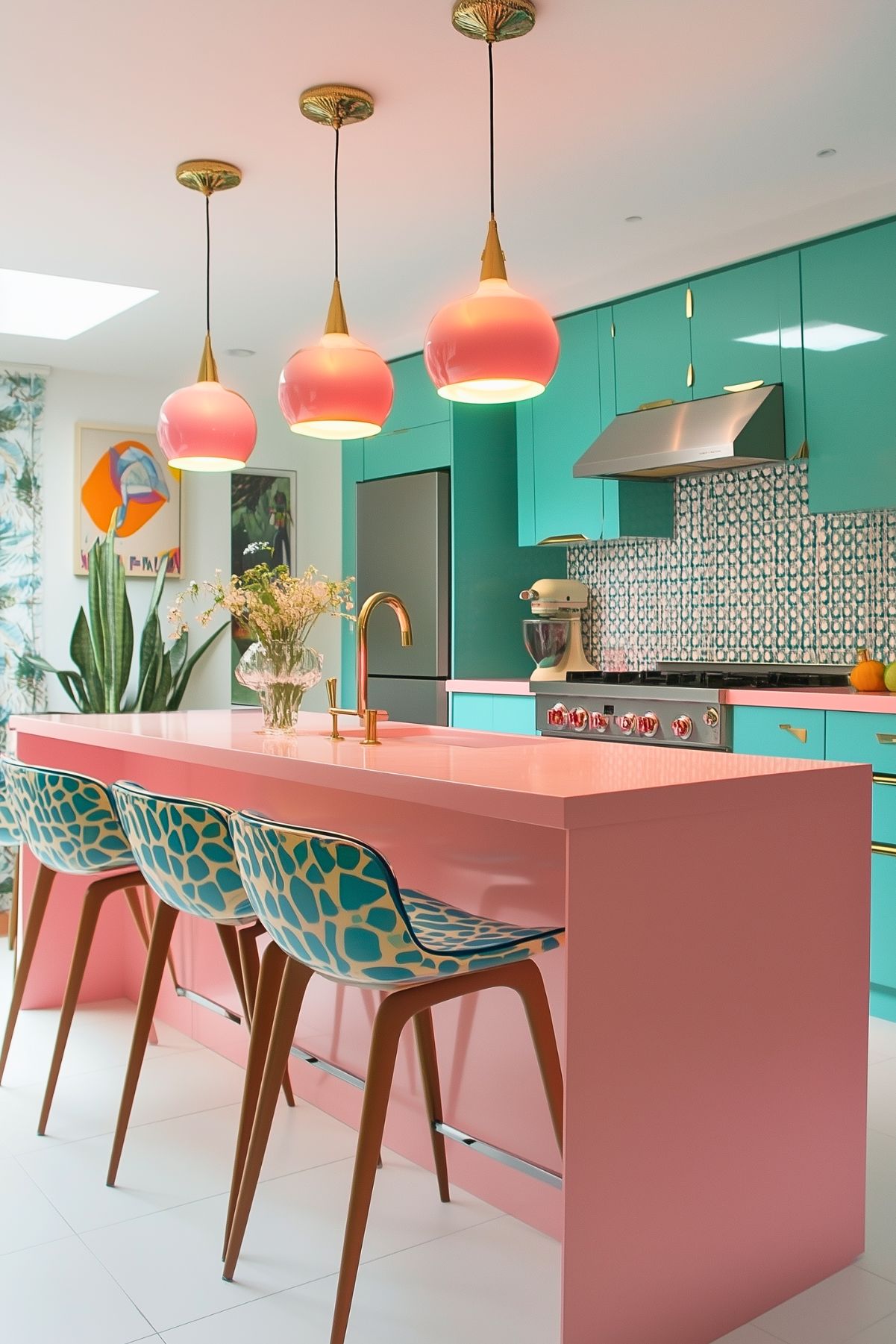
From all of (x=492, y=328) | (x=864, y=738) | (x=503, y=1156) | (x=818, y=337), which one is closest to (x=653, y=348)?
(x=818, y=337)

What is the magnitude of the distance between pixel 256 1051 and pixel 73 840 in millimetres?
814

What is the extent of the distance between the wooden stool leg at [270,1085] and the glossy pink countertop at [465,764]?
1.15 feet

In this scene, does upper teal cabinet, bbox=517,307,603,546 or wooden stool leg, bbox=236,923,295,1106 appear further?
upper teal cabinet, bbox=517,307,603,546

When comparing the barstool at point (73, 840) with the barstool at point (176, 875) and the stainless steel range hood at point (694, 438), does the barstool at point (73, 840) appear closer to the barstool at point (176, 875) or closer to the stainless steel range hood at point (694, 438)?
the barstool at point (176, 875)

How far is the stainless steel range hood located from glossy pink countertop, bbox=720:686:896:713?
797mm

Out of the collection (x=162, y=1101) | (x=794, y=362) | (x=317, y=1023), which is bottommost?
(x=162, y=1101)

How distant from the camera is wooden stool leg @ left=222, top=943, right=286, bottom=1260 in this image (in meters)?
2.14

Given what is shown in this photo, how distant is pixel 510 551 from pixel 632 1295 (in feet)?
13.0

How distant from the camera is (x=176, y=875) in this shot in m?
2.34

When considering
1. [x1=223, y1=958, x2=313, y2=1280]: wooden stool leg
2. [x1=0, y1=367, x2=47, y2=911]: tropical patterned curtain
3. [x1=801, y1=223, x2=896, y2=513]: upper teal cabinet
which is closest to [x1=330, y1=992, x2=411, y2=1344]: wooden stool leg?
[x1=223, y1=958, x2=313, y2=1280]: wooden stool leg

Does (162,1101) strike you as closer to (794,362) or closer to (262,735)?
(262,735)

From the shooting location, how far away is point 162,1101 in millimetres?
2867

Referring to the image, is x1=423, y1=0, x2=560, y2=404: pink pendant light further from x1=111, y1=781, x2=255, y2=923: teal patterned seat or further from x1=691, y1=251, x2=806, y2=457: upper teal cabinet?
x1=691, y1=251, x2=806, y2=457: upper teal cabinet

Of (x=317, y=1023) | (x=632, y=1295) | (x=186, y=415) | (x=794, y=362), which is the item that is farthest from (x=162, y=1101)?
(x=794, y=362)
